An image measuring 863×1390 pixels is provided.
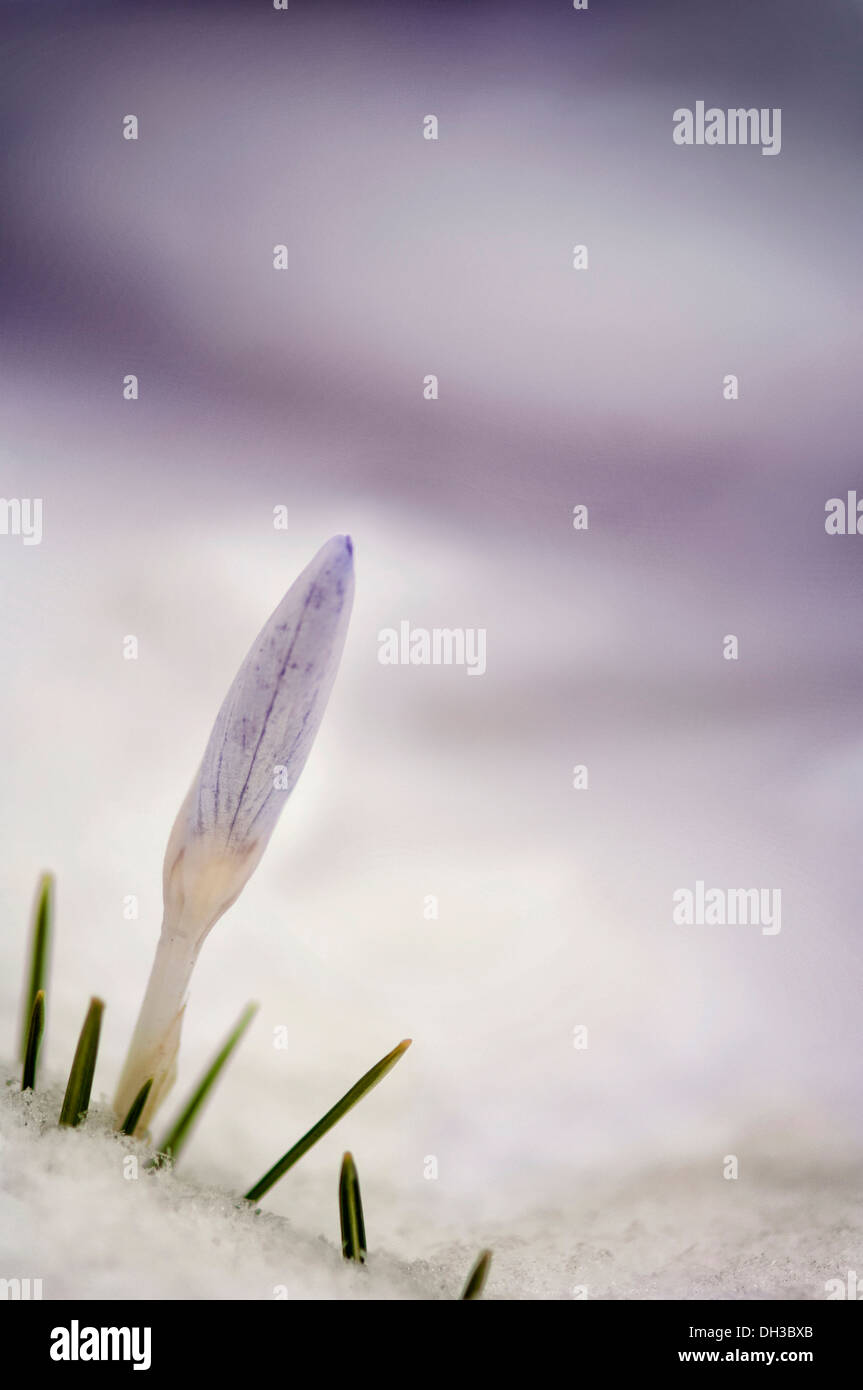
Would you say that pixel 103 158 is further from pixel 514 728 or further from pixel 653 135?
pixel 514 728
